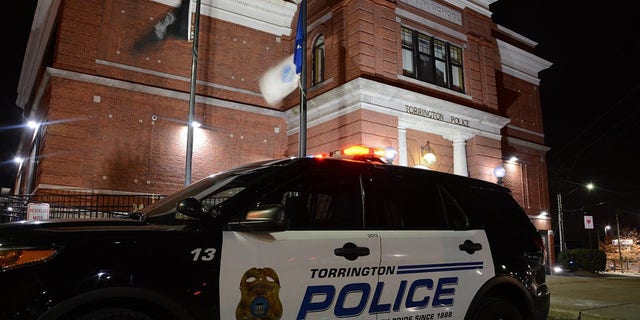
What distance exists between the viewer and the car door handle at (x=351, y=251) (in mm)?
3377

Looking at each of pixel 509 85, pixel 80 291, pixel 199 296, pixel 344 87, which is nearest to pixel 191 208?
pixel 199 296

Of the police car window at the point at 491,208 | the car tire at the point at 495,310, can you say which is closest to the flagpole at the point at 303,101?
the police car window at the point at 491,208

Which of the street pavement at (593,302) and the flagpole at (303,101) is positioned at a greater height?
the flagpole at (303,101)

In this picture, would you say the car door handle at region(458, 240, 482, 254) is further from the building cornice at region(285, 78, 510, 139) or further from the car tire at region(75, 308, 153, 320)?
the building cornice at region(285, 78, 510, 139)

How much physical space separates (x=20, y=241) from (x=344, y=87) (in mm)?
13534

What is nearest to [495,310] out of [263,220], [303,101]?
[263,220]

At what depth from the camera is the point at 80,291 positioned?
100 inches

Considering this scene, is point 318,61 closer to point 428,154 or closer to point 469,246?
point 428,154

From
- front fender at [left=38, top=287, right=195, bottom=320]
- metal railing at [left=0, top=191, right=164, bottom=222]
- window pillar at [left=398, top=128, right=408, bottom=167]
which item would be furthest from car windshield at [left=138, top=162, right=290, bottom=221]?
window pillar at [left=398, top=128, right=408, bottom=167]

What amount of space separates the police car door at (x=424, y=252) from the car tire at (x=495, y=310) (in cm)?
14

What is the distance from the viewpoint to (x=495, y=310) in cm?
415

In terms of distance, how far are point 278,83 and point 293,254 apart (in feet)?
54.8

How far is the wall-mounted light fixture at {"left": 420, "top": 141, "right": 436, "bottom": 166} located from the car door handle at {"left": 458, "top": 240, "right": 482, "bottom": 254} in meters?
13.1

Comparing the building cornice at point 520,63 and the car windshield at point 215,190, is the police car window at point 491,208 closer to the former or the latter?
the car windshield at point 215,190
